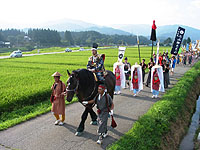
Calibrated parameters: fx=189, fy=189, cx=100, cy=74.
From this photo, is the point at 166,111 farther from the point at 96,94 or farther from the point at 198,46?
the point at 198,46

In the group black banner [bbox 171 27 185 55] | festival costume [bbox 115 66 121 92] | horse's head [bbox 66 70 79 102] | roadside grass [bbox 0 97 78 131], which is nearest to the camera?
horse's head [bbox 66 70 79 102]

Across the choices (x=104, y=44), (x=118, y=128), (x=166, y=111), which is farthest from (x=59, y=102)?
(x=104, y=44)

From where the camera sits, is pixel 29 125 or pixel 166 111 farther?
A: pixel 166 111

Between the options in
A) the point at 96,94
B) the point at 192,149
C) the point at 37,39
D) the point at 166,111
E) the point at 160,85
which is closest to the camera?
the point at 96,94

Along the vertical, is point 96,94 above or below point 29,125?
above

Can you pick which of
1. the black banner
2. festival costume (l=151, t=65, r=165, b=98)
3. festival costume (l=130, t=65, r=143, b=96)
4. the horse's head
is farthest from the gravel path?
the black banner

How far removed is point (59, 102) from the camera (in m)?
7.21

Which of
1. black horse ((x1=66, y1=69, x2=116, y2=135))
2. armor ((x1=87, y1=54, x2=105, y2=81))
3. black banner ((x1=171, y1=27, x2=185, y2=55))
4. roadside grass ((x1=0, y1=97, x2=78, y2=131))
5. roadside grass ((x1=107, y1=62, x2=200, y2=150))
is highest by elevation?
black banner ((x1=171, y1=27, x2=185, y2=55))

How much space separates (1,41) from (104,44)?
58525 millimetres

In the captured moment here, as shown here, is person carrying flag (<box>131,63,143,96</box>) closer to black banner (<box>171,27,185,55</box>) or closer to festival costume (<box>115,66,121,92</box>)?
festival costume (<box>115,66,121,92</box>)

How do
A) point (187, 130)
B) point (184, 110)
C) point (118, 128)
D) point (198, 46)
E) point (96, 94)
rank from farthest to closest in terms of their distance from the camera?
point (198, 46)
point (184, 110)
point (187, 130)
point (118, 128)
point (96, 94)

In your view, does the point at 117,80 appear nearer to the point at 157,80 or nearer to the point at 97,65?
the point at 157,80

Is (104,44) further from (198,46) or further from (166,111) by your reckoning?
(166,111)

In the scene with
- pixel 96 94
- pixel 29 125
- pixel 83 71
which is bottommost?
pixel 29 125
